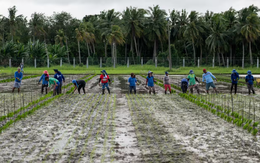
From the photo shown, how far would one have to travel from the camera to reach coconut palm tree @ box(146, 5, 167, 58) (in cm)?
6122

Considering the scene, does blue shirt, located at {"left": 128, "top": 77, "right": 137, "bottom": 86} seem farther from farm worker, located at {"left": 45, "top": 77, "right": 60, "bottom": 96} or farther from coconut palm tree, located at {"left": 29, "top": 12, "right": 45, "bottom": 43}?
coconut palm tree, located at {"left": 29, "top": 12, "right": 45, "bottom": 43}

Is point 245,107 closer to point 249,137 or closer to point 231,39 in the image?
point 249,137

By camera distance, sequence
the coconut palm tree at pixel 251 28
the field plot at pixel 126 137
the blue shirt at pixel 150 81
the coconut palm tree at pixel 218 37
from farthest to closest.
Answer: the coconut palm tree at pixel 218 37
the coconut palm tree at pixel 251 28
the blue shirt at pixel 150 81
the field plot at pixel 126 137

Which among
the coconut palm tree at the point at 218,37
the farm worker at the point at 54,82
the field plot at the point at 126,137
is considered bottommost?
the field plot at the point at 126,137

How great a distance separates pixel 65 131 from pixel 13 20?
62.1 meters

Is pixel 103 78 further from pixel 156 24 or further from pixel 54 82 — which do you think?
pixel 156 24

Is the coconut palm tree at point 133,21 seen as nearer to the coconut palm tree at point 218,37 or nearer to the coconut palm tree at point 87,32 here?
the coconut palm tree at point 87,32

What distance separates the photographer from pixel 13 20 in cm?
6475

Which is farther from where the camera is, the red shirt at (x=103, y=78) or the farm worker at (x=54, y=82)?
the red shirt at (x=103, y=78)

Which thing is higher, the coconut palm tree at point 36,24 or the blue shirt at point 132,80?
the coconut palm tree at point 36,24

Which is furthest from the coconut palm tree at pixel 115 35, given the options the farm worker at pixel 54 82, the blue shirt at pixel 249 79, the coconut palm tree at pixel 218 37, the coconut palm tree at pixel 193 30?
the blue shirt at pixel 249 79

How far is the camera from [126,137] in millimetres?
7586

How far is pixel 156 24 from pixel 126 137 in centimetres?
5547

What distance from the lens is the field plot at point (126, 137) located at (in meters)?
6.16
